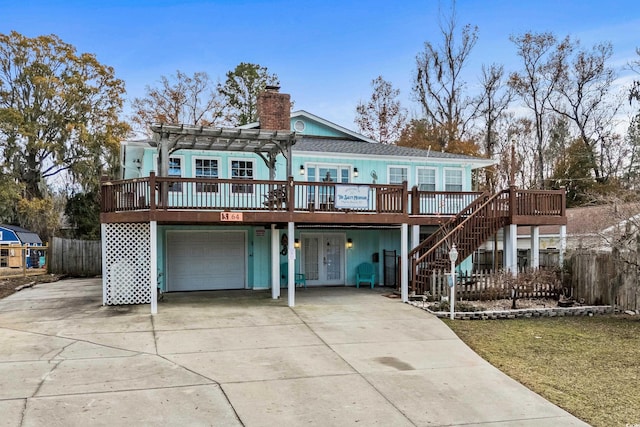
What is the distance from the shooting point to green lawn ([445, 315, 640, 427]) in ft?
19.2

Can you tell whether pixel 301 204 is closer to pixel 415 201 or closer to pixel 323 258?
pixel 415 201

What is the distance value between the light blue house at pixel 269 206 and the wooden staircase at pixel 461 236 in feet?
1.14

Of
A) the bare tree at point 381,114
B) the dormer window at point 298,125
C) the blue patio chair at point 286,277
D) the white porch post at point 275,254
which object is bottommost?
the blue patio chair at point 286,277

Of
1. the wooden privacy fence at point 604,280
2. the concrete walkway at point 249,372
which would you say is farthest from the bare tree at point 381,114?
the concrete walkway at point 249,372

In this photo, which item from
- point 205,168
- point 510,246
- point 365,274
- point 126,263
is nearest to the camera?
point 126,263

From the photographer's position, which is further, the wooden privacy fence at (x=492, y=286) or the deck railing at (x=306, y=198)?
the wooden privacy fence at (x=492, y=286)

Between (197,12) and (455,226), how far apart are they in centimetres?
1488

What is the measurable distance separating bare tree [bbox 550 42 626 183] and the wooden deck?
19.8 m

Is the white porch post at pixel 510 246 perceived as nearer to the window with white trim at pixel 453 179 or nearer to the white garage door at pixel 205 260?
the window with white trim at pixel 453 179

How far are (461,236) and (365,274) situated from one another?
4.11m

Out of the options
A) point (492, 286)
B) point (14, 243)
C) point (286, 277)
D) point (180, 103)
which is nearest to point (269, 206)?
point (286, 277)

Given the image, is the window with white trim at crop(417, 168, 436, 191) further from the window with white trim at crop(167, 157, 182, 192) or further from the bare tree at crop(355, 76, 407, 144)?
the bare tree at crop(355, 76, 407, 144)

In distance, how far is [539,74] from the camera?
3231cm

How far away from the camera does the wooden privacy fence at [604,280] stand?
11.8 metres
